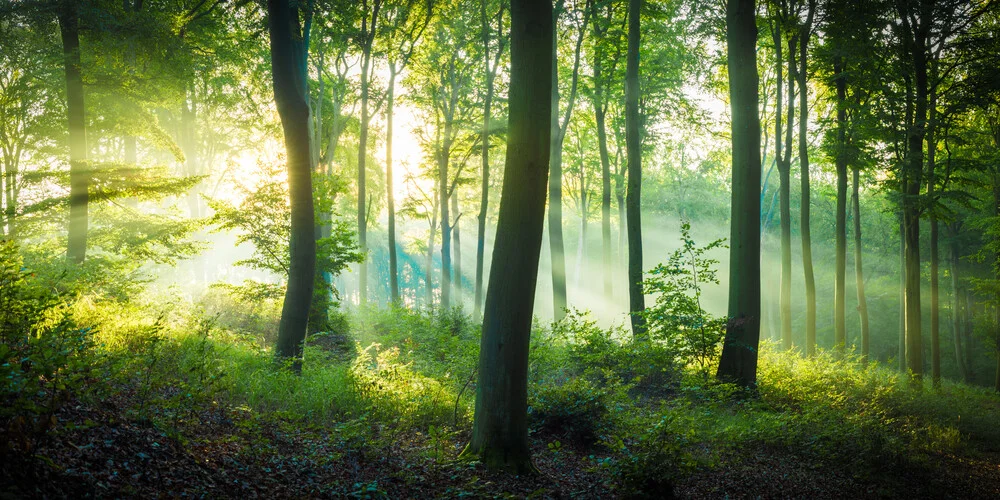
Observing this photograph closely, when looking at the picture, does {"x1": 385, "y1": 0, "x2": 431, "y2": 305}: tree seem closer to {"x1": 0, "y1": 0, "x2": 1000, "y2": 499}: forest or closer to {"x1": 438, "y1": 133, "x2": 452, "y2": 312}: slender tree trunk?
{"x1": 0, "y1": 0, "x2": 1000, "y2": 499}: forest

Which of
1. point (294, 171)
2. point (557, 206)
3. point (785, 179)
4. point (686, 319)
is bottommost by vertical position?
Result: point (686, 319)

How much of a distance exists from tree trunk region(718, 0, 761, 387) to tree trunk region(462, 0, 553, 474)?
6.29 meters

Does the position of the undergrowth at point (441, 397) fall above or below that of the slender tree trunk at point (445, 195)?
below

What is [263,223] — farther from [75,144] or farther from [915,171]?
[915,171]

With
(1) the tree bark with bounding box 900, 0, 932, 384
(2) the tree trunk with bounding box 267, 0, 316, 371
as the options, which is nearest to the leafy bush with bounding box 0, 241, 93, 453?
(2) the tree trunk with bounding box 267, 0, 316, 371

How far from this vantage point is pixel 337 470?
5.33m

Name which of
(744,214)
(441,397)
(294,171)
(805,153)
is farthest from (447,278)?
(441,397)

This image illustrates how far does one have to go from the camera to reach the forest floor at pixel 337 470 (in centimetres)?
378

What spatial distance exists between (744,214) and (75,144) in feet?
49.3

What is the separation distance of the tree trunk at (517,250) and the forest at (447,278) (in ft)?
0.11

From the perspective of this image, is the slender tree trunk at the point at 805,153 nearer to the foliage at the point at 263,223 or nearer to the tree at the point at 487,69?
the tree at the point at 487,69

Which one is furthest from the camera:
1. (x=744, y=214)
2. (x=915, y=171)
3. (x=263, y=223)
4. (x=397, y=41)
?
(x=397, y=41)

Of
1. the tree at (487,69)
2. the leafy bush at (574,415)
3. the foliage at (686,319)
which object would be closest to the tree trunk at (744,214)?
the foliage at (686,319)

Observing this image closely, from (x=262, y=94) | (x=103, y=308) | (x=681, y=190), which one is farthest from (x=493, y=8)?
(x=681, y=190)
